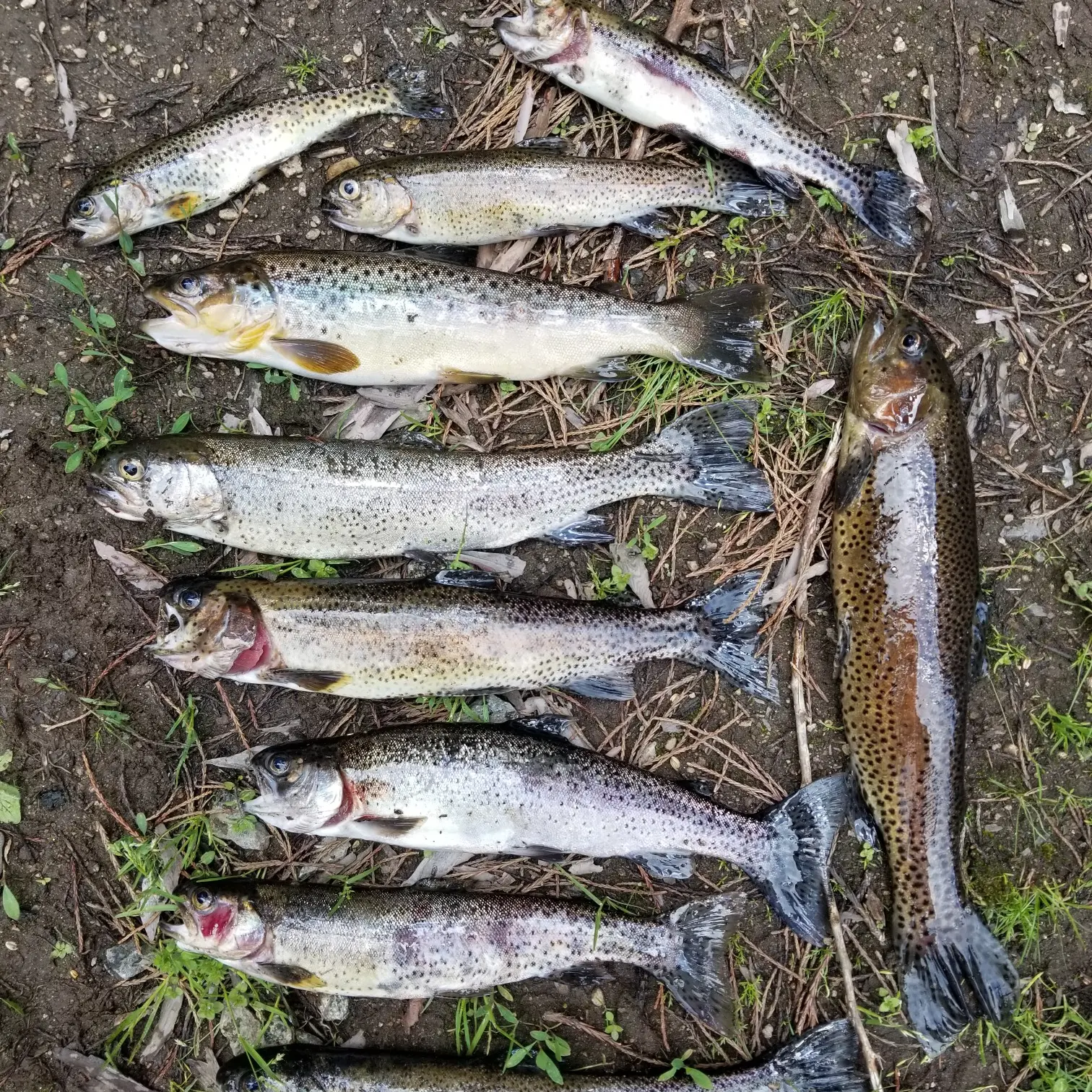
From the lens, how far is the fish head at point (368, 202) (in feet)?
15.2

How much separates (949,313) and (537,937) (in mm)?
4193

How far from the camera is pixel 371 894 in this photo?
4535 millimetres

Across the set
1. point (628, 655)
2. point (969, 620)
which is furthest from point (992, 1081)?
point (628, 655)

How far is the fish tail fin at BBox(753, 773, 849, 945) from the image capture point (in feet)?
15.3

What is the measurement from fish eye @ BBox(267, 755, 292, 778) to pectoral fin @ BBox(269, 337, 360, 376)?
205 centimetres

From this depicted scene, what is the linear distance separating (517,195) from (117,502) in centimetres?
271

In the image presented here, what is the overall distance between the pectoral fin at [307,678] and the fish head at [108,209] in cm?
256

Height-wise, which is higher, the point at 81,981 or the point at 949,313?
the point at 949,313

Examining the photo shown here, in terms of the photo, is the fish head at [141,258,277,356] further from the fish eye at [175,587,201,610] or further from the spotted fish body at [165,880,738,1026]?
the spotted fish body at [165,880,738,1026]

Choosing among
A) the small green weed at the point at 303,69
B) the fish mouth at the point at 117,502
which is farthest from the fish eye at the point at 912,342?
the fish mouth at the point at 117,502

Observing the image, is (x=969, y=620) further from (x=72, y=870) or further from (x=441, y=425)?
(x=72, y=870)

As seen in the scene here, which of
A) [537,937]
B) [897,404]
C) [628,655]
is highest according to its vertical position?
[897,404]

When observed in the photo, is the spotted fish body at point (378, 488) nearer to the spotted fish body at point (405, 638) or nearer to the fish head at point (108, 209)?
the spotted fish body at point (405, 638)

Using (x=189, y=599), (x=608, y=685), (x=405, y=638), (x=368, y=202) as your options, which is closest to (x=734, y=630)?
(x=608, y=685)
